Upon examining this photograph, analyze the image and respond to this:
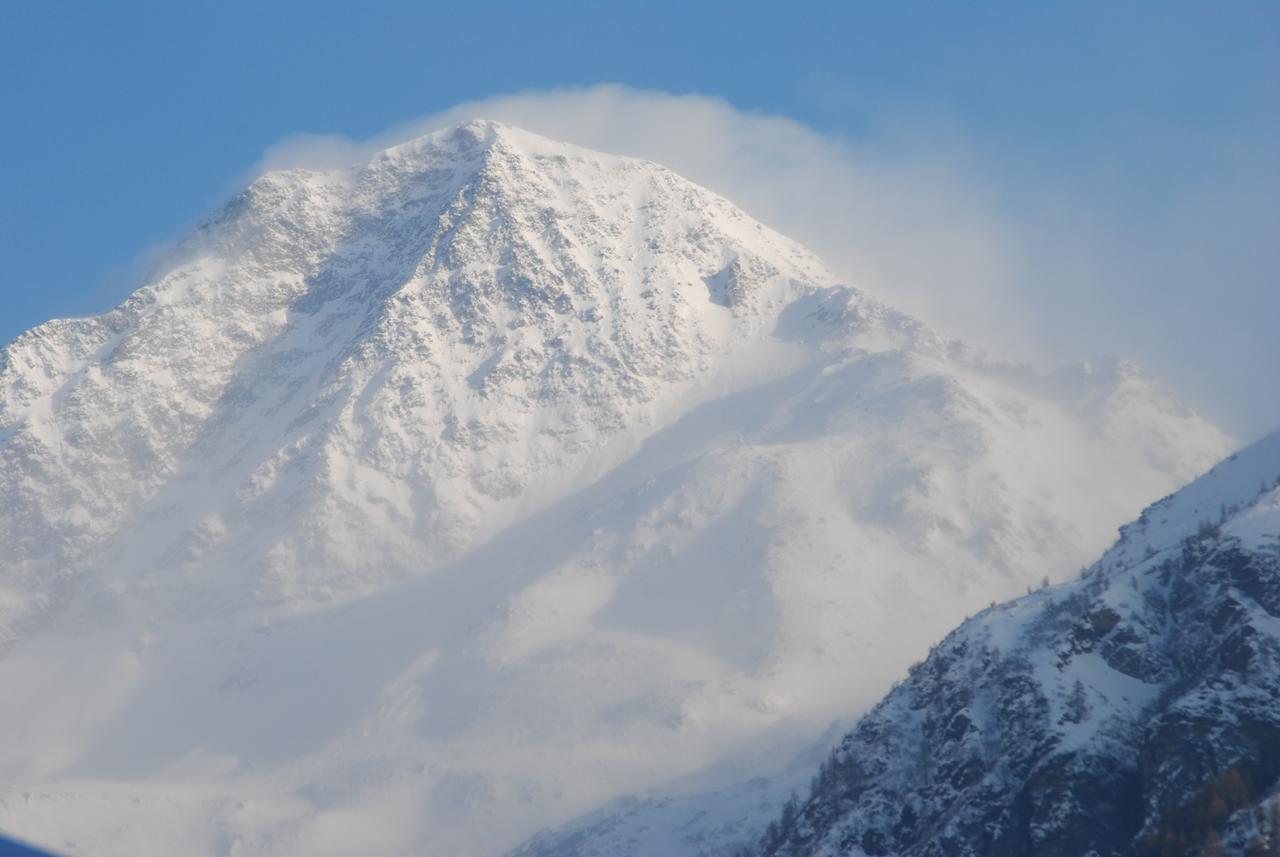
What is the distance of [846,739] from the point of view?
158125mm

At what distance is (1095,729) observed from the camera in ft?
428

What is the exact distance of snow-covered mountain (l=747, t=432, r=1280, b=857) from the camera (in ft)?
395

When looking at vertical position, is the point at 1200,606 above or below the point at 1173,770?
above

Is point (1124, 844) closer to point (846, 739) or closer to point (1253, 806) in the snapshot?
point (1253, 806)

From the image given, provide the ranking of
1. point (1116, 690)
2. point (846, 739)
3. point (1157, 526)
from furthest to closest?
point (1157, 526) < point (846, 739) < point (1116, 690)

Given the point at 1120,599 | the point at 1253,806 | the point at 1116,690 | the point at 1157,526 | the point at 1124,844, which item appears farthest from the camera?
the point at 1157,526

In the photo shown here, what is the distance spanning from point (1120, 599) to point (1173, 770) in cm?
2574

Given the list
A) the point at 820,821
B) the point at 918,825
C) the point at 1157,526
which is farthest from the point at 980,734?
the point at 1157,526

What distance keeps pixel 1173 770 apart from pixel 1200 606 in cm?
2404

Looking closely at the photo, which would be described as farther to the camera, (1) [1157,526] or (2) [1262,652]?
(1) [1157,526]

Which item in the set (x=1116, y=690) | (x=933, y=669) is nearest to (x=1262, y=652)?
(x=1116, y=690)

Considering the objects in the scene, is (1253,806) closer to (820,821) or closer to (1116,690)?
(1116,690)

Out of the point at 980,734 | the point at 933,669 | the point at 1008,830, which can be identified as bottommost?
the point at 1008,830

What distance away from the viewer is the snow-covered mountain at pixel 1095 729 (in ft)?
395
